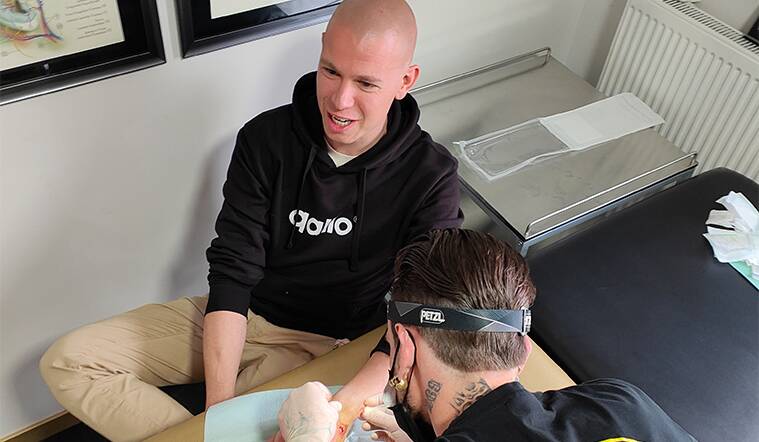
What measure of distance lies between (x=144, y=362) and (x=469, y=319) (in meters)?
0.83

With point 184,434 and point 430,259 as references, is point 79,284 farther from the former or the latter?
point 430,259

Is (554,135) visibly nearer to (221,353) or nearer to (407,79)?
(407,79)

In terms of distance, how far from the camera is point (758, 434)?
1322 millimetres

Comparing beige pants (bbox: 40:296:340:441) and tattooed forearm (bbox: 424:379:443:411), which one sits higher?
tattooed forearm (bbox: 424:379:443:411)

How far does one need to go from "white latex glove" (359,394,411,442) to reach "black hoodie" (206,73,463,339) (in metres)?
0.35

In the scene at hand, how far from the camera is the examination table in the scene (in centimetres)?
137

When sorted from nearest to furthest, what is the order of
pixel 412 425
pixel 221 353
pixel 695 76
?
1. pixel 412 425
2. pixel 221 353
3. pixel 695 76

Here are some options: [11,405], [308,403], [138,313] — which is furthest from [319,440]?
[11,405]

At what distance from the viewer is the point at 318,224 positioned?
1.41 meters

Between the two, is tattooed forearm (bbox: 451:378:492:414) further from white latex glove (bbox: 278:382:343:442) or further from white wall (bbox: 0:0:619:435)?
white wall (bbox: 0:0:619:435)

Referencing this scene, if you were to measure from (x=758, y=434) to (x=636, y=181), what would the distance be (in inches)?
28.2

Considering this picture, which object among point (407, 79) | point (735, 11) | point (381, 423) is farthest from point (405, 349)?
point (735, 11)

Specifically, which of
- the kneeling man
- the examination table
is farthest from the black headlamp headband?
the examination table

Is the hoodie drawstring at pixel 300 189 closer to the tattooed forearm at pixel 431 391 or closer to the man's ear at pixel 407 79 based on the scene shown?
the man's ear at pixel 407 79
